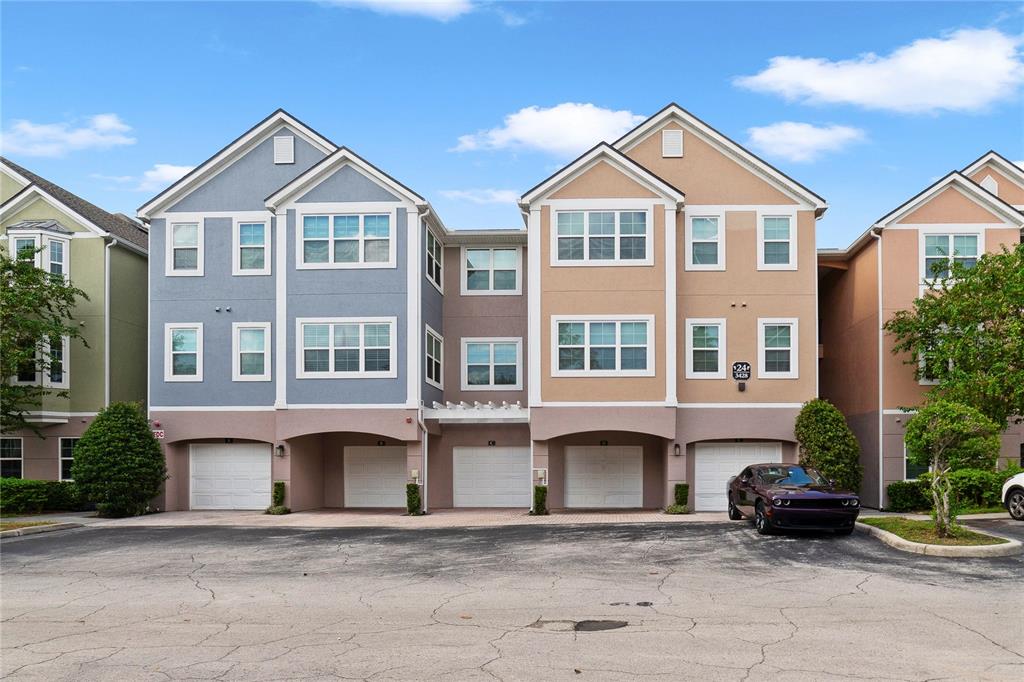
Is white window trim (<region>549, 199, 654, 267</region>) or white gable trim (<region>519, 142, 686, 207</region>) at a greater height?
white gable trim (<region>519, 142, 686, 207</region>)

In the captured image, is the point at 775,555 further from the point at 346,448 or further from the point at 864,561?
the point at 346,448

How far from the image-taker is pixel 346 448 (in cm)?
2922

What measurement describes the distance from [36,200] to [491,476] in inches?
660

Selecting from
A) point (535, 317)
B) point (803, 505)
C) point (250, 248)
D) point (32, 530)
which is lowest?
point (32, 530)

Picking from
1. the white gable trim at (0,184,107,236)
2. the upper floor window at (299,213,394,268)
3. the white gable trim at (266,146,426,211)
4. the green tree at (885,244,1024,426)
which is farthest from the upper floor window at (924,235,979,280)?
the white gable trim at (0,184,107,236)

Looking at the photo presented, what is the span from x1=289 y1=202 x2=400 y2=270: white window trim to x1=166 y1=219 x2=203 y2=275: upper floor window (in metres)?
3.38

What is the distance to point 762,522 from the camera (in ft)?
63.1

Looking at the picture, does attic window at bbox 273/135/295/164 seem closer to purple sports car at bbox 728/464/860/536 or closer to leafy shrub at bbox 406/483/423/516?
leafy shrub at bbox 406/483/423/516

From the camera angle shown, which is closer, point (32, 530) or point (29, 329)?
point (32, 530)

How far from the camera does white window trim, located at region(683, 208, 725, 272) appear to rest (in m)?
26.9

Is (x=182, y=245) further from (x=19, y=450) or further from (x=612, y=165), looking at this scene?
(x=612, y=165)

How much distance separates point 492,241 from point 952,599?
1973 centimetres

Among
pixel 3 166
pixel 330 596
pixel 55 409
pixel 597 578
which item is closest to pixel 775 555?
pixel 597 578

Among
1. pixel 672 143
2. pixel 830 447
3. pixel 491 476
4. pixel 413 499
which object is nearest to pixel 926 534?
pixel 830 447
